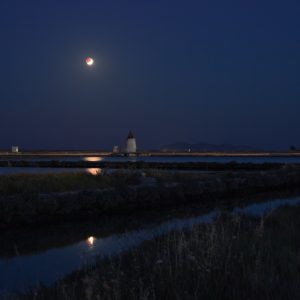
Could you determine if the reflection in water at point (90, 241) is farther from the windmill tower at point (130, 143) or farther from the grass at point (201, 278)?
the windmill tower at point (130, 143)

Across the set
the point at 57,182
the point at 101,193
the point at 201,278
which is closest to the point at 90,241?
the point at 101,193

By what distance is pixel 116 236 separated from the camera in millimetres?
13484

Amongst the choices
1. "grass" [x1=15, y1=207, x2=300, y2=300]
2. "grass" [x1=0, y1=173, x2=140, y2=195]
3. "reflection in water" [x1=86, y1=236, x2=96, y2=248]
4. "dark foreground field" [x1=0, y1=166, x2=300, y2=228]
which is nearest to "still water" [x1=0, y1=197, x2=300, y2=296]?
"reflection in water" [x1=86, y1=236, x2=96, y2=248]

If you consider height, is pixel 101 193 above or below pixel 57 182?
below

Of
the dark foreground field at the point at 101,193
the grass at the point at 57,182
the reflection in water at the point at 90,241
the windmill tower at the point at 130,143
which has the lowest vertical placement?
the reflection in water at the point at 90,241

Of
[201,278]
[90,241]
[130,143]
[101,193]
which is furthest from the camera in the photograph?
[130,143]

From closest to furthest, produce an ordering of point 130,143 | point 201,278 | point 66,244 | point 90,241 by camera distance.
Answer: point 201,278 → point 66,244 → point 90,241 → point 130,143

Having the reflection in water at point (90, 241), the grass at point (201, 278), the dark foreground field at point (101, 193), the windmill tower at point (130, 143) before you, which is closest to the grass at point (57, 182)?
the dark foreground field at point (101, 193)

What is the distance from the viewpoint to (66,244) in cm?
1260

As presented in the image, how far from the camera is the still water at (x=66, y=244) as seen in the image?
9.19 m

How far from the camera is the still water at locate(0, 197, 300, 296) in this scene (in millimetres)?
9188

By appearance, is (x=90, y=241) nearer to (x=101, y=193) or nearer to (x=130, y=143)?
(x=101, y=193)

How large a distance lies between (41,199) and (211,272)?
11.9 metres

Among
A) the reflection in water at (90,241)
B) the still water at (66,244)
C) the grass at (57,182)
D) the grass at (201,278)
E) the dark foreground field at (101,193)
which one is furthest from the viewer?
the grass at (57,182)
